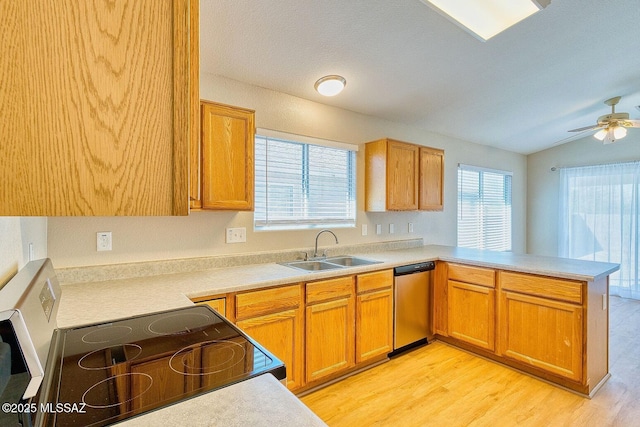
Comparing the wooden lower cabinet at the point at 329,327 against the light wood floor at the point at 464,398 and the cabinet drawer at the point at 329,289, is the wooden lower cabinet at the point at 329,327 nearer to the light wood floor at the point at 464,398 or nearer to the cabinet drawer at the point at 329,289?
the cabinet drawer at the point at 329,289

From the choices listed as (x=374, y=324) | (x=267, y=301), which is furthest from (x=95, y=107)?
(x=374, y=324)

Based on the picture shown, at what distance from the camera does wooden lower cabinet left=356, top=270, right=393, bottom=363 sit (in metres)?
2.50

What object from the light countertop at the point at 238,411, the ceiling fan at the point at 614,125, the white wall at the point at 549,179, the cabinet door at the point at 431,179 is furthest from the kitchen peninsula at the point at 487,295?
the white wall at the point at 549,179

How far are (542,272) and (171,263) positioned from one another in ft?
8.98

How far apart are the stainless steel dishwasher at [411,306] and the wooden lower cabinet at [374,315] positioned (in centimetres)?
8

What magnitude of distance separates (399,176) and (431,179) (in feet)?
1.83

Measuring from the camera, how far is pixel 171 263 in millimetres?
2238

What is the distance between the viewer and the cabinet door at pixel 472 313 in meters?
2.73

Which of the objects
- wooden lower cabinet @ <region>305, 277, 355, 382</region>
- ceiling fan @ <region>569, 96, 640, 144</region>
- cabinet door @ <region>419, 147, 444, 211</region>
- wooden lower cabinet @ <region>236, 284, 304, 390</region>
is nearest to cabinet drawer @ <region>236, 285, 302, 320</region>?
wooden lower cabinet @ <region>236, 284, 304, 390</region>

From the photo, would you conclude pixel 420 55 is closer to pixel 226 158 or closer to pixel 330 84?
pixel 330 84

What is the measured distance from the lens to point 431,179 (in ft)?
11.7

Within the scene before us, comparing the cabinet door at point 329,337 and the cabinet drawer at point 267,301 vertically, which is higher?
the cabinet drawer at point 267,301

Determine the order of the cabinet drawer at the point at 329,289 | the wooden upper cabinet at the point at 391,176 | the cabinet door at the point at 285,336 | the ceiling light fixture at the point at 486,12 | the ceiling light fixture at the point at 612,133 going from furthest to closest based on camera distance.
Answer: the ceiling light fixture at the point at 612,133 → the wooden upper cabinet at the point at 391,176 → the cabinet drawer at the point at 329,289 → the cabinet door at the point at 285,336 → the ceiling light fixture at the point at 486,12

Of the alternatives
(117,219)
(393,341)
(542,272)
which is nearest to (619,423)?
(542,272)
